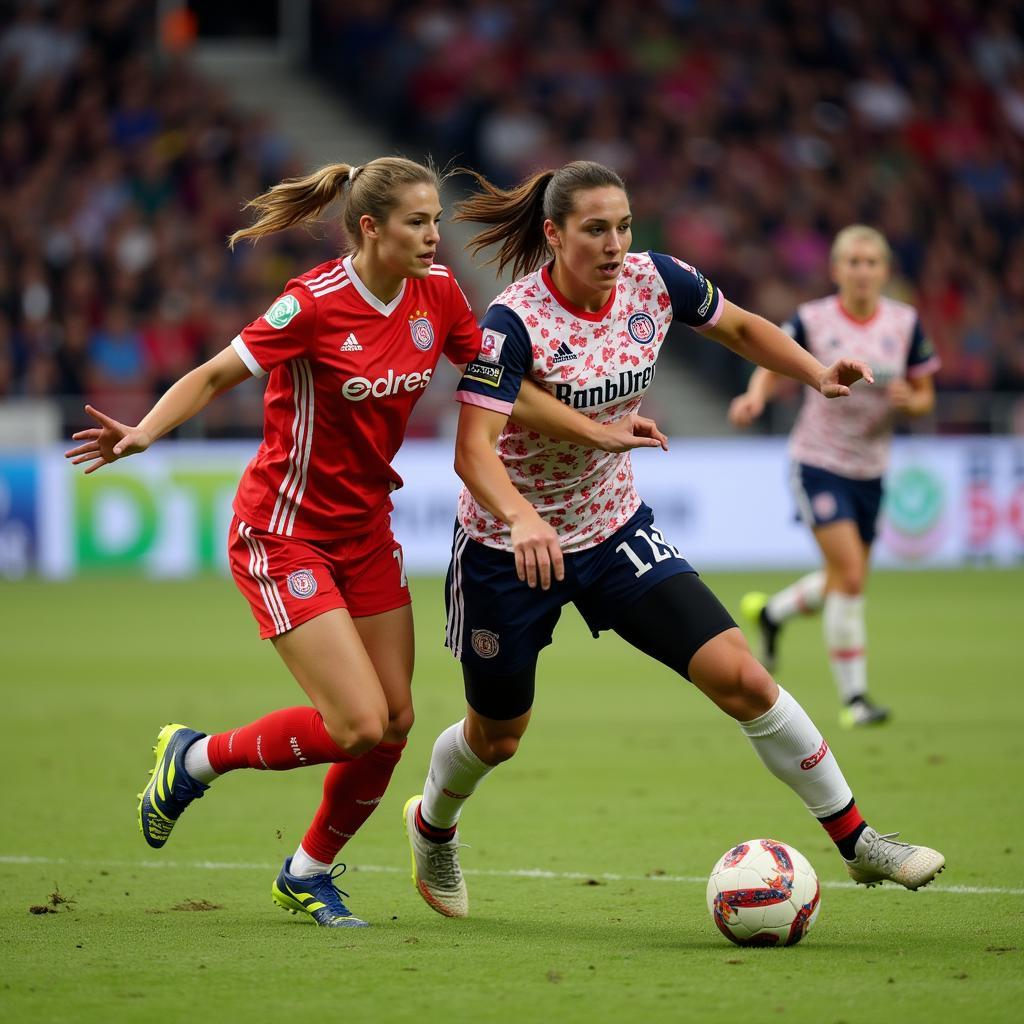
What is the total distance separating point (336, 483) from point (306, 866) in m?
1.24

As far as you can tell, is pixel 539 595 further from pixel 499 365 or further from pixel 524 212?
pixel 524 212

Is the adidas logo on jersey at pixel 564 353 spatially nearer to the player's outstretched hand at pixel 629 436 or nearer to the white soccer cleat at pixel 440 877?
the player's outstretched hand at pixel 629 436

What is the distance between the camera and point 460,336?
5.87 m

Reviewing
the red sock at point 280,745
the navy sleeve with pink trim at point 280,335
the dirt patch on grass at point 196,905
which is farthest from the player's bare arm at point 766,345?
the dirt patch on grass at point 196,905

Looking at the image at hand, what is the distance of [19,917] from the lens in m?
5.75

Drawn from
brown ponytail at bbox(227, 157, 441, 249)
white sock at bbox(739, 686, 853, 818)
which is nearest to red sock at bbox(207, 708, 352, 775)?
white sock at bbox(739, 686, 853, 818)

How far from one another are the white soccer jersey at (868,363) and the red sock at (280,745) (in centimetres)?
532

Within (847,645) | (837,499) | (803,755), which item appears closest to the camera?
(803,755)

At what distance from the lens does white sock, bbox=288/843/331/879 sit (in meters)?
5.88

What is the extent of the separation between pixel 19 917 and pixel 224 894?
0.75 meters

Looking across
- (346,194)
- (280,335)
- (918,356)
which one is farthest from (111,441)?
(918,356)

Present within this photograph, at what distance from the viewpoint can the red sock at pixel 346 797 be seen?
19.5 feet

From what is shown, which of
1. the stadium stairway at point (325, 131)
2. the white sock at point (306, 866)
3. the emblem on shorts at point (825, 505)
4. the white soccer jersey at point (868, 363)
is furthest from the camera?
the stadium stairway at point (325, 131)

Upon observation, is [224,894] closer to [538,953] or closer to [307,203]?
[538,953]
